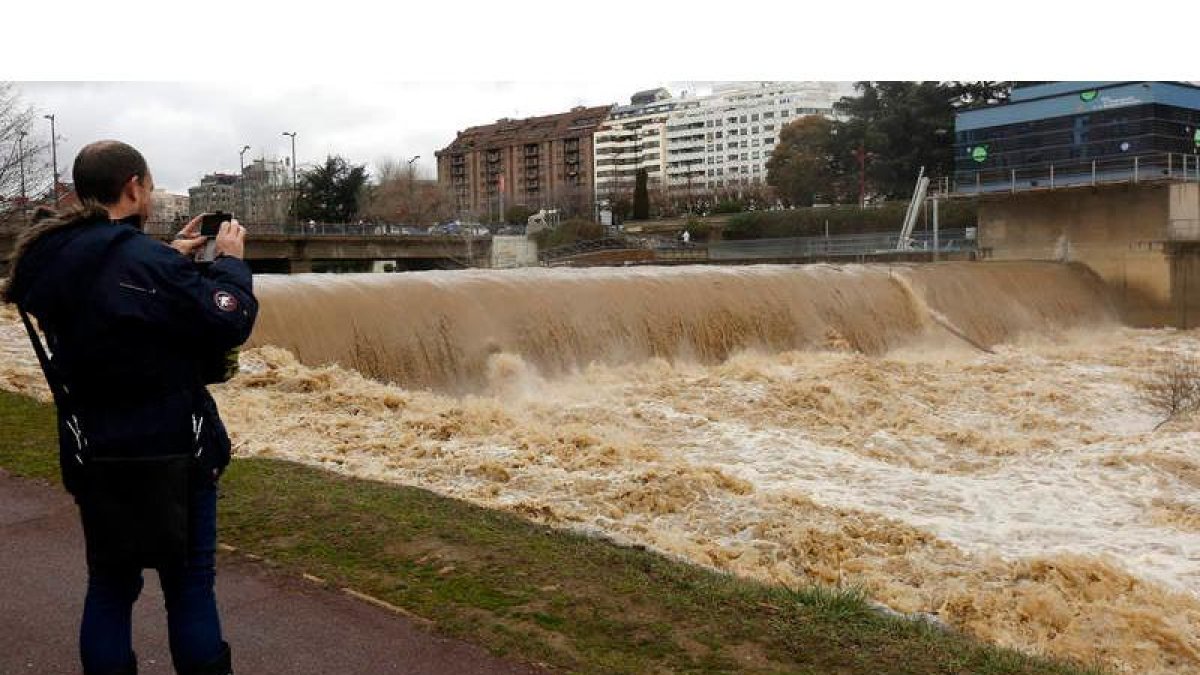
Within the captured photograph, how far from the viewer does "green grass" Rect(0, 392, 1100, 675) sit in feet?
13.0

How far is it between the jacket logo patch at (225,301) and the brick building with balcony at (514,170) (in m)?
59.2

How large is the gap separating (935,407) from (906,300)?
26.1 feet

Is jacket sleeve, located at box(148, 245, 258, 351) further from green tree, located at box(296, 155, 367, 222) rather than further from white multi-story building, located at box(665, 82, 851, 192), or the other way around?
Result: white multi-story building, located at box(665, 82, 851, 192)

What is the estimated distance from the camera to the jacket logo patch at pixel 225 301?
2.61m

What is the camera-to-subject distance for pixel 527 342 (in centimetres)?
1574

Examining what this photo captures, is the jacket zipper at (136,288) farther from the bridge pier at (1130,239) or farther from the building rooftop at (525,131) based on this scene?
the building rooftop at (525,131)

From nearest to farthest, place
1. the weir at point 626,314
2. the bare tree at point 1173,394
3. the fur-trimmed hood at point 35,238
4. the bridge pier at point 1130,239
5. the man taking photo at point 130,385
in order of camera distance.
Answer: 1. the man taking photo at point 130,385
2. the fur-trimmed hood at point 35,238
3. the bare tree at point 1173,394
4. the weir at point 626,314
5. the bridge pier at point 1130,239

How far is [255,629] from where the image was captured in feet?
13.3

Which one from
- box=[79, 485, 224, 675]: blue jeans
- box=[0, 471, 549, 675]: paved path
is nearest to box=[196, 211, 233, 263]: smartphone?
box=[79, 485, 224, 675]: blue jeans

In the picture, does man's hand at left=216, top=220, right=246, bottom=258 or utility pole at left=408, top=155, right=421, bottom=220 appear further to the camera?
utility pole at left=408, top=155, right=421, bottom=220

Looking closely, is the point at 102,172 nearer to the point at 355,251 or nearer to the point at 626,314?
the point at 626,314

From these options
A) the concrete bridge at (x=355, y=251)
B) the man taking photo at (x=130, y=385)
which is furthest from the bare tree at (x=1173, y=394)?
the concrete bridge at (x=355, y=251)

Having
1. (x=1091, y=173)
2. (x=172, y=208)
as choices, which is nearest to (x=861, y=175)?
(x=1091, y=173)

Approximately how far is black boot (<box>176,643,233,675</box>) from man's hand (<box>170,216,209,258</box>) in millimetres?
1092
